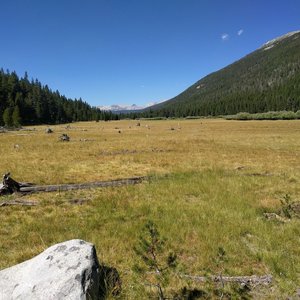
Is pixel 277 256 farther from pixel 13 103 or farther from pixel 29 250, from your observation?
pixel 13 103

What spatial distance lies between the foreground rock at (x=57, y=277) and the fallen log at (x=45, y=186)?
8.62m

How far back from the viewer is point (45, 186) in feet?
48.8

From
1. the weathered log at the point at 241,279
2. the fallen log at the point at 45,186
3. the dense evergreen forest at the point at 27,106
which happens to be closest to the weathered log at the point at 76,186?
the fallen log at the point at 45,186

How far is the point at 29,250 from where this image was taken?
7914 millimetres

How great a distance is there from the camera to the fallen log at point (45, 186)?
1344cm

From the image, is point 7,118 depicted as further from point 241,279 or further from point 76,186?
point 241,279

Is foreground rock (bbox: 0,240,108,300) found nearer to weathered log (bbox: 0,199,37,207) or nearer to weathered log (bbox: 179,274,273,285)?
weathered log (bbox: 179,274,273,285)

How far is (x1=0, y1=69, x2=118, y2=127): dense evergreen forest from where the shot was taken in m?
104

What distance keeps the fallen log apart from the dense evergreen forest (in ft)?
281

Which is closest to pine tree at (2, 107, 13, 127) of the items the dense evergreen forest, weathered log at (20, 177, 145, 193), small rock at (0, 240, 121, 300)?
the dense evergreen forest

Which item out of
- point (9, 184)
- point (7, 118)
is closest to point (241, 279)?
point (9, 184)

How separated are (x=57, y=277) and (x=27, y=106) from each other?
122147 mm

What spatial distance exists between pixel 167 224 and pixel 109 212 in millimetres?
2475

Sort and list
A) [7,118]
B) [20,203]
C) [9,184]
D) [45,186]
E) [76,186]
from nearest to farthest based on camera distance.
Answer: [20,203]
[9,184]
[45,186]
[76,186]
[7,118]
